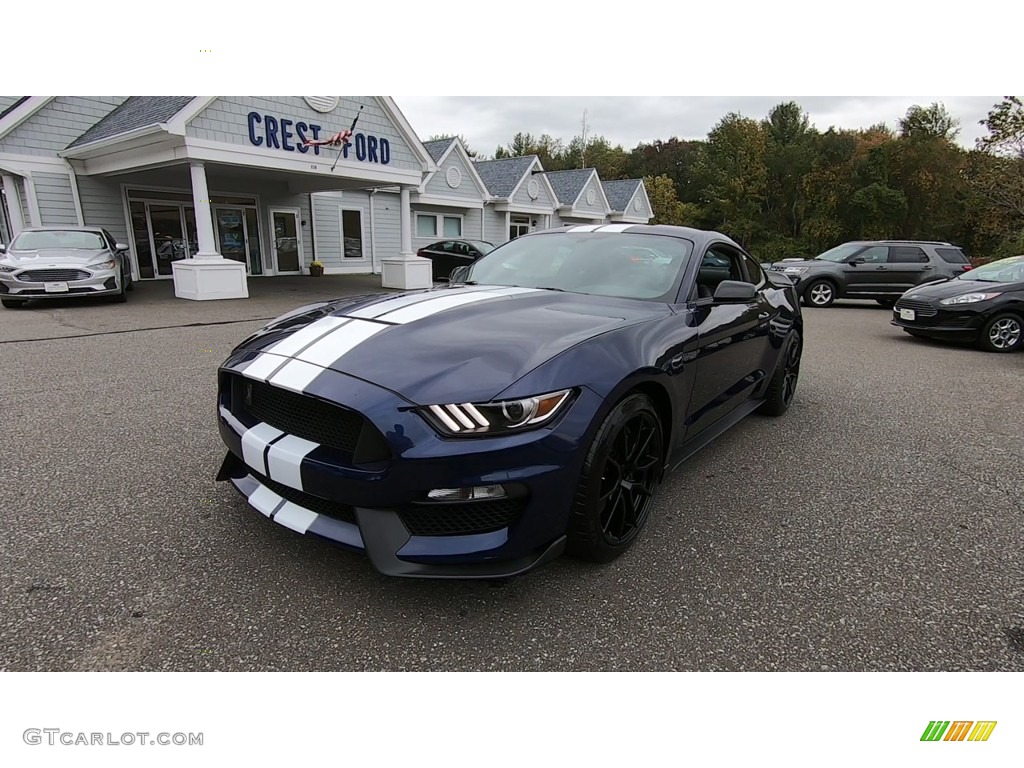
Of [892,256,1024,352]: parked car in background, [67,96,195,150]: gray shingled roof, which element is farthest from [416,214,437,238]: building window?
[892,256,1024,352]: parked car in background

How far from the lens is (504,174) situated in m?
25.8

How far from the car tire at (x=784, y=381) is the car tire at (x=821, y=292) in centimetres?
1023

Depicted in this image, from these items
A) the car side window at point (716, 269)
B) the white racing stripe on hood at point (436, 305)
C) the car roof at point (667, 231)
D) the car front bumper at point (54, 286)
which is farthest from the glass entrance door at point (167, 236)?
the car side window at point (716, 269)

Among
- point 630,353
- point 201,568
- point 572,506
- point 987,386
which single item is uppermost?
point 630,353

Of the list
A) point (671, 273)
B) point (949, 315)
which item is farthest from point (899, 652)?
point (949, 315)

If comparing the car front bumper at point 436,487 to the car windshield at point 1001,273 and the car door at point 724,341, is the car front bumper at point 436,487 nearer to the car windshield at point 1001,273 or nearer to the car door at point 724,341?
the car door at point 724,341

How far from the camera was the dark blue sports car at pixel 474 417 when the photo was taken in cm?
195

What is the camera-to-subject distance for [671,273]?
3209mm

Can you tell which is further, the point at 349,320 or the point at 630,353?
the point at 349,320

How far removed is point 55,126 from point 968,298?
60.9 ft

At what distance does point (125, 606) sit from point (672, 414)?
92.5 inches

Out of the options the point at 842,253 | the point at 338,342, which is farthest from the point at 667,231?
the point at 842,253

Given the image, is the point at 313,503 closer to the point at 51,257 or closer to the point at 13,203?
the point at 51,257

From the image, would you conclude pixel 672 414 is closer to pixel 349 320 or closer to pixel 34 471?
pixel 349 320
